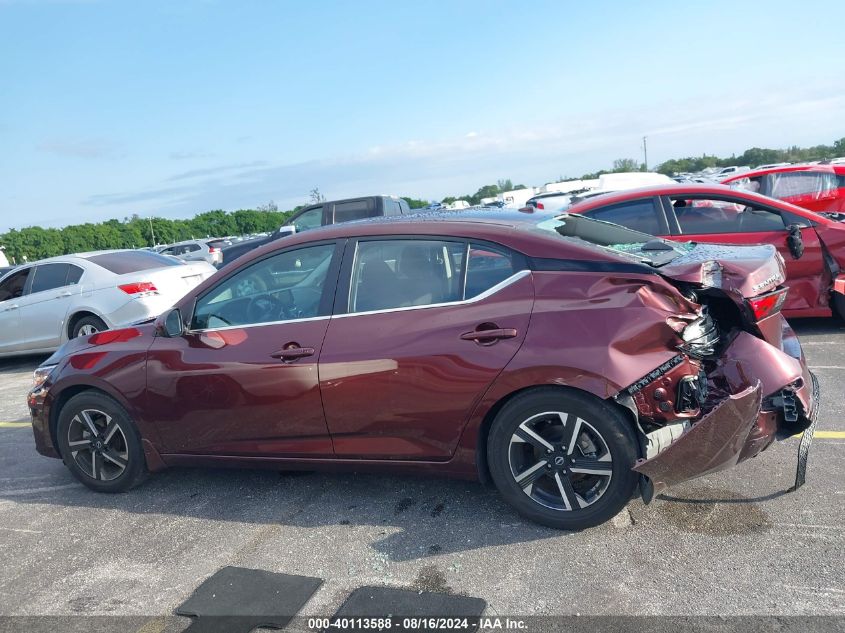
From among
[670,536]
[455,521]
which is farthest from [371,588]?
[670,536]

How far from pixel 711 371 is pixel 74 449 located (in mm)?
4028

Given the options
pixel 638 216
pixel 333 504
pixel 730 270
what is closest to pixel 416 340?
pixel 333 504

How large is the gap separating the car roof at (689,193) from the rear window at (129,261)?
5675 millimetres

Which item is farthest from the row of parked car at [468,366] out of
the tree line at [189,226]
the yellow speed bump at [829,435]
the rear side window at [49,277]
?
the tree line at [189,226]

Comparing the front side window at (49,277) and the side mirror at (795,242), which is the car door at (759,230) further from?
the front side window at (49,277)

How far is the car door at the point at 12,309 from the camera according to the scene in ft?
31.8

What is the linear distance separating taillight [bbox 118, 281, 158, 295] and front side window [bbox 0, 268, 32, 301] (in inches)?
74.1

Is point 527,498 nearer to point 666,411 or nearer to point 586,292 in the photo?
point 666,411

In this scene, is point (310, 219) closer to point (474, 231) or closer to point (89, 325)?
point (89, 325)

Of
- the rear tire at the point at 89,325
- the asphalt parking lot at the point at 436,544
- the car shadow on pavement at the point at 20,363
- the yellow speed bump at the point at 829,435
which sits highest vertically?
the rear tire at the point at 89,325

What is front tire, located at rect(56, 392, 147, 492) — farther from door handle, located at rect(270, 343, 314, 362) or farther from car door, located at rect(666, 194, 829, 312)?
car door, located at rect(666, 194, 829, 312)

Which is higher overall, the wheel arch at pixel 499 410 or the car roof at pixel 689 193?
the car roof at pixel 689 193

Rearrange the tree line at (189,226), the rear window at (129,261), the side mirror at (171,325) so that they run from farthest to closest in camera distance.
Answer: the tree line at (189,226) → the rear window at (129,261) → the side mirror at (171,325)

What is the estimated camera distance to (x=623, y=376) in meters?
3.33
